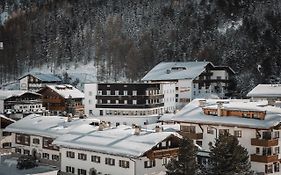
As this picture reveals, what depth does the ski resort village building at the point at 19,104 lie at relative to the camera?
53031 mm

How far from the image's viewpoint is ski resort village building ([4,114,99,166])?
3522cm

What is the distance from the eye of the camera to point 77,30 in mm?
112875

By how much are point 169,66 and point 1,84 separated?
40.5 meters

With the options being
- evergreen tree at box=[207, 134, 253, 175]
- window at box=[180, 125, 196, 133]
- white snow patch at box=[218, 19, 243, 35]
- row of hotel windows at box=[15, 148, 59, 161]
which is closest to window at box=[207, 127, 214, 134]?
window at box=[180, 125, 196, 133]

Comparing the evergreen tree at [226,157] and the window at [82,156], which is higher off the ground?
the evergreen tree at [226,157]

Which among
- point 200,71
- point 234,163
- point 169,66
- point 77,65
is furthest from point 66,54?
point 234,163

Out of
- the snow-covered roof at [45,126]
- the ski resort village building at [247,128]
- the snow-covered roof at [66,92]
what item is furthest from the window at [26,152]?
the snow-covered roof at [66,92]

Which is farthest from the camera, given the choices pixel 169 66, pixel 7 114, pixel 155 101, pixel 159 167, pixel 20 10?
pixel 20 10

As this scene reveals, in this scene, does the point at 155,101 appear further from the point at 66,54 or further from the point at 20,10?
the point at 20,10

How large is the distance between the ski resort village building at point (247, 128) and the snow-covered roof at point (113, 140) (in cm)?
370

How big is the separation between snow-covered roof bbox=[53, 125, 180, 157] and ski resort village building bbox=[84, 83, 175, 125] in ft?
75.4

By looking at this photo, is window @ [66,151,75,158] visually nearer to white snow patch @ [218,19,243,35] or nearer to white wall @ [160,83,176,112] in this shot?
white wall @ [160,83,176,112]

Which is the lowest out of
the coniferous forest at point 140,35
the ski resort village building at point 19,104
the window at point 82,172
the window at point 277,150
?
the window at point 82,172

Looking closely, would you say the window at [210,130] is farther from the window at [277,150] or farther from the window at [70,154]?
the window at [70,154]
